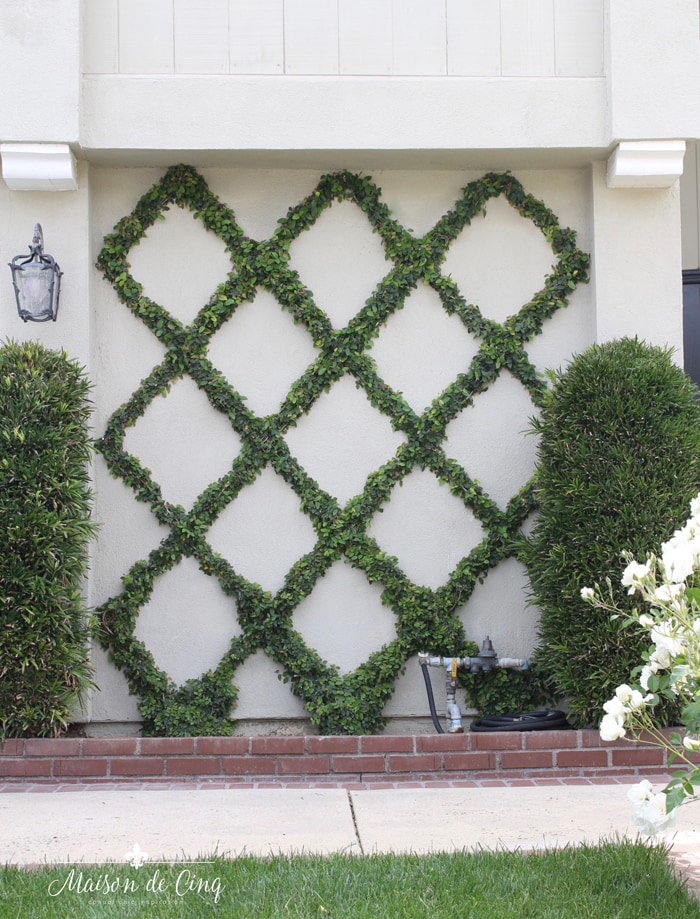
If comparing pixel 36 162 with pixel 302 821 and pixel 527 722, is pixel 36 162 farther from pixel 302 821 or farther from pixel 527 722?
pixel 527 722

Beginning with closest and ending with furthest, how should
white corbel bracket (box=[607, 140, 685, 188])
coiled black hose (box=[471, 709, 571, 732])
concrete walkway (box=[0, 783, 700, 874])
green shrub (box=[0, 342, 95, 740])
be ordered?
concrete walkway (box=[0, 783, 700, 874]) → green shrub (box=[0, 342, 95, 740]) → coiled black hose (box=[471, 709, 571, 732]) → white corbel bracket (box=[607, 140, 685, 188])

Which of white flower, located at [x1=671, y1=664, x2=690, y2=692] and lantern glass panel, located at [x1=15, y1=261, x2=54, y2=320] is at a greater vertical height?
lantern glass panel, located at [x1=15, y1=261, x2=54, y2=320]

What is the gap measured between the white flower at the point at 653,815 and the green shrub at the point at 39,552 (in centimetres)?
296

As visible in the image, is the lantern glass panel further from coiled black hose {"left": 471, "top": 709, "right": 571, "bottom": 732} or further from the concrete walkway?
coiled black hose {"left": 471, "top": 709, "right": 571, "bottom": 732}

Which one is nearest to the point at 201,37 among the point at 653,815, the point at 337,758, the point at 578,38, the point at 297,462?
the point at 578,38

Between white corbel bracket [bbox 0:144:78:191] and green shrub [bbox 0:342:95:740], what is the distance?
3.32 feet

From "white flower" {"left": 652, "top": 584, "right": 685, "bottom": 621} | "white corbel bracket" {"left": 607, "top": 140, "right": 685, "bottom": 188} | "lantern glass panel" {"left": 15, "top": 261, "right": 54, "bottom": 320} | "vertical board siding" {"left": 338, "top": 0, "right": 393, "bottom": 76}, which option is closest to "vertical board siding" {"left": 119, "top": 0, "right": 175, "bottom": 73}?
"vertical board siding" {"left": 338, "top": 0, "right": 393, "bottom": 76}

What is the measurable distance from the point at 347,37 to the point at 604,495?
2865 mm

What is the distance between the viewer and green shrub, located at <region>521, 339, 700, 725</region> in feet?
15.2

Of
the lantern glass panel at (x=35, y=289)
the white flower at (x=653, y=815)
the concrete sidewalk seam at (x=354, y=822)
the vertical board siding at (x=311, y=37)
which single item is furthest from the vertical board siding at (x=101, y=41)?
the white flower at (x=653, y=815)

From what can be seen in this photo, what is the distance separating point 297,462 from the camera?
213 inches

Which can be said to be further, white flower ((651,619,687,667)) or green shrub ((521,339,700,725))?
green shrub ((521,339,700,725))

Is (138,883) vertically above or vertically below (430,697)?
below

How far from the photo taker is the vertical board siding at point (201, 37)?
5.27 meters
